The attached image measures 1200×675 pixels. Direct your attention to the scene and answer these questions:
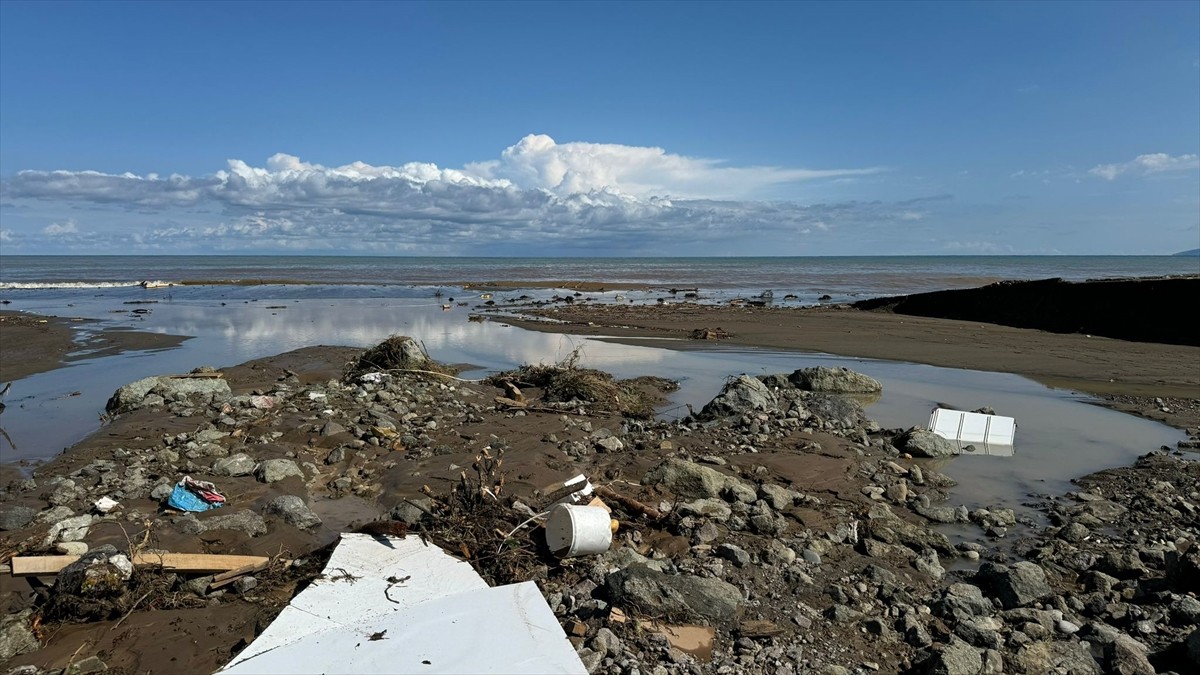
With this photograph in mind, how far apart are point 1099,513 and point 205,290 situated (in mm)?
40268

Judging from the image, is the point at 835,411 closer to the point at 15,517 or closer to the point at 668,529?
the point at 668,529

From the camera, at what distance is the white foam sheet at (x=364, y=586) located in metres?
3.48

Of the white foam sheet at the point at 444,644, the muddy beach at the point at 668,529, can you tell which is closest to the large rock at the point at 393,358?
the muddy beach at the point at 668,529

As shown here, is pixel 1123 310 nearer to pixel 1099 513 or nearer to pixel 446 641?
pixel 1099 513

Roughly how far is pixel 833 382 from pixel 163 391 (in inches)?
382

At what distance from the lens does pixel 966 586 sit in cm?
433

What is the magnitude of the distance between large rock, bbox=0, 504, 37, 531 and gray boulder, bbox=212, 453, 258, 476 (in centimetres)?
131

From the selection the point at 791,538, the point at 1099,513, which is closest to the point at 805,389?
the point at 1099,513

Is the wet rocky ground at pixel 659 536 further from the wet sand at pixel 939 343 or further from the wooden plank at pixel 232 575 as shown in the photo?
the wet sand at pixel 939 343

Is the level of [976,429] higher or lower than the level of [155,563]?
higher

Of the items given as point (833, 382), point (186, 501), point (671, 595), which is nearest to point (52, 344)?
point (186, 501)

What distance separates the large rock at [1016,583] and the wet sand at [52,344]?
47.4ft

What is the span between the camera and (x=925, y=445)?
7.62 meters

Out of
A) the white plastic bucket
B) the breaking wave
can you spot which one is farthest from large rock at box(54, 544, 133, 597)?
the breaking wave
